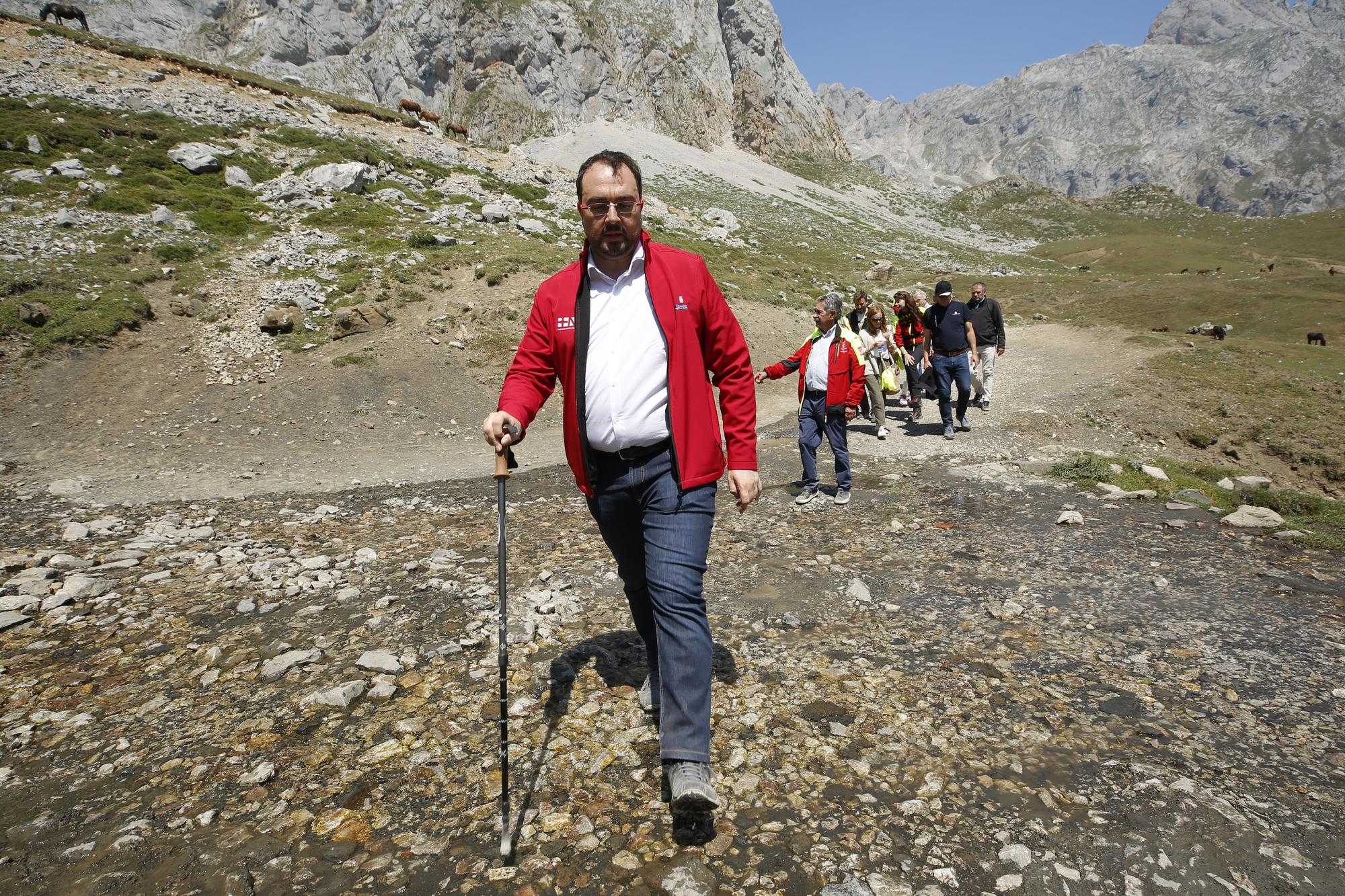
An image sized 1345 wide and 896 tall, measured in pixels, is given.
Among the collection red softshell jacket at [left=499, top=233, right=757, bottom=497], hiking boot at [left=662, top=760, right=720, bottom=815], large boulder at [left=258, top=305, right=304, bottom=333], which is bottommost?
hiking boot at [left=662, top=760, right=720, bottom=815]

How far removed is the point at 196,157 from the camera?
26.0 meters

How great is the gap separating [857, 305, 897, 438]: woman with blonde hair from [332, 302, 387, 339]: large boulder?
1235cm

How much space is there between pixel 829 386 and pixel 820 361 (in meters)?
0.37

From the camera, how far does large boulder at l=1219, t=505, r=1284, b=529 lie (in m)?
7.09

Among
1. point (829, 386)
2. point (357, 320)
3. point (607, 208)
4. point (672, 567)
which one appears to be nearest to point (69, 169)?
point (357, 320)

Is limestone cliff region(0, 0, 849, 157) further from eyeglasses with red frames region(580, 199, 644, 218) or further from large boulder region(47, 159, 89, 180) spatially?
eyeglasses with red frames region(580, 199, 644, 218)

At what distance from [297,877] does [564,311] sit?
2.98 meters

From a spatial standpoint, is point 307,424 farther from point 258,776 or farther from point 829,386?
point 258,776

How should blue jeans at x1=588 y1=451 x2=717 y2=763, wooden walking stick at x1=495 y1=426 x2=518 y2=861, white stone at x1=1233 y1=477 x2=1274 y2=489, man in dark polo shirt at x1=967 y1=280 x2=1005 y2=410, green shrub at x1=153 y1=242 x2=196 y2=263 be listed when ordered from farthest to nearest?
1. green shrub at x1=153 y1=242 x2=196 y2=263
2. man in dark polo shirt at x1=967 y1=280 x2=1005 y2=410
3. white stone at x1=1233 y1=477 x2=1274 y2=489
4. blue jeans at x1=588 y1=451 x2=717 y2=763
5. wooden walking stick at x1=495 y1=426 x2=518 y2=861

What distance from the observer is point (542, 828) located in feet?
10.5

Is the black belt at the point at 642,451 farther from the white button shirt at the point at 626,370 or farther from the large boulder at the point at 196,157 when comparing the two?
the large boulder at the point at 196,157

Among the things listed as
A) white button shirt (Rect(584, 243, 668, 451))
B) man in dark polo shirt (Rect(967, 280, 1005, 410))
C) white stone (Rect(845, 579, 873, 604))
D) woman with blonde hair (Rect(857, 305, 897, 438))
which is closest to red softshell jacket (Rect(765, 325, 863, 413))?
woman with blonde hair (Rect(857, 305, 897, 438))

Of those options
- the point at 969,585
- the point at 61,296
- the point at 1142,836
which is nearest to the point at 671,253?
the point at 1142,836

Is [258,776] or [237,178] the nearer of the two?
[258,776]
